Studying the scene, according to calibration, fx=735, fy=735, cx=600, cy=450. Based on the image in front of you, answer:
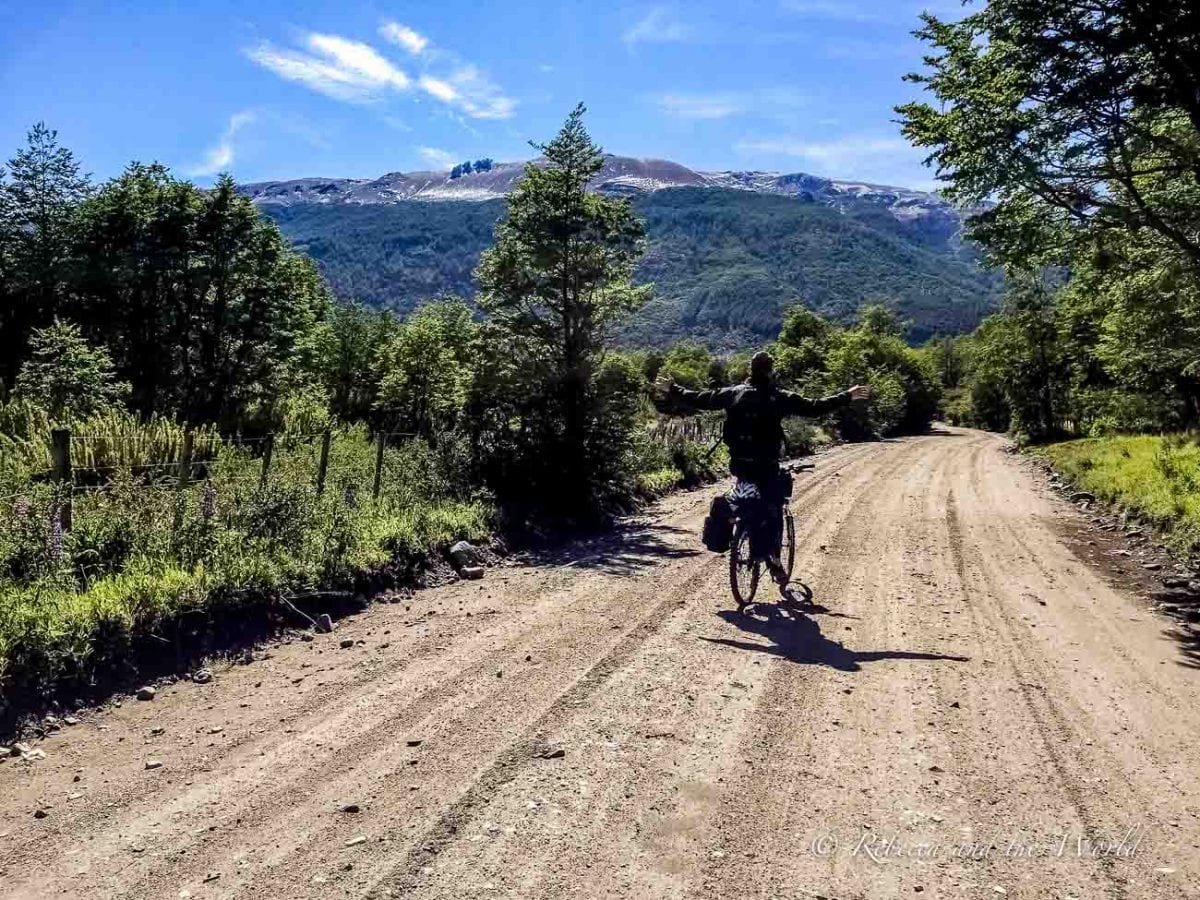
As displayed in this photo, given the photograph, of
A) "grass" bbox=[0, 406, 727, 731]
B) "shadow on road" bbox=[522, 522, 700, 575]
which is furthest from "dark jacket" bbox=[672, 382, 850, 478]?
"grass" bbox=[0, 406, 727, 731]

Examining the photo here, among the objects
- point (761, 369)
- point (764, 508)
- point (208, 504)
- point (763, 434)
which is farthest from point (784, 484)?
point (208, 504)

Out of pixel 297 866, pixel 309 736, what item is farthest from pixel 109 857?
pixel 309 736

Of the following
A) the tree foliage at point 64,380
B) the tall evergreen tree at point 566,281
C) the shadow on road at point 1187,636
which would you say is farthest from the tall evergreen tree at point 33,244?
the shadow on road at point 1187,636

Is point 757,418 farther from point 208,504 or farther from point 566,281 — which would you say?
point 566,281

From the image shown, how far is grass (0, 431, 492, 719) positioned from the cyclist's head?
4719 mm

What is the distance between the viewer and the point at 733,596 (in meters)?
7.66

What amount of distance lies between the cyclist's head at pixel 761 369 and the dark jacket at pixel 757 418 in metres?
0.06

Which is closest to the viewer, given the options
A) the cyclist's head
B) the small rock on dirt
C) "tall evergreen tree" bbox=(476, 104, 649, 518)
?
the cyclist's head

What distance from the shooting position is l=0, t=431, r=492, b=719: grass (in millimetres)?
5453

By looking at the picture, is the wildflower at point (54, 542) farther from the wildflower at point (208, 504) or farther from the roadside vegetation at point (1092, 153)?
the roadside vegetation at point (1092, 153)

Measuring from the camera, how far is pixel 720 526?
7.37m

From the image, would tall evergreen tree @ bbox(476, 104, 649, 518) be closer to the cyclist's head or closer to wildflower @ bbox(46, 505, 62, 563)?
the cyclist's head

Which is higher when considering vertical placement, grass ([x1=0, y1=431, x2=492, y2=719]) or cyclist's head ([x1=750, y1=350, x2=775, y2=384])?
cyclist's head ([x1=750, y1=350, x2=775, y2=384])

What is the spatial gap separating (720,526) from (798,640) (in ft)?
4.53
